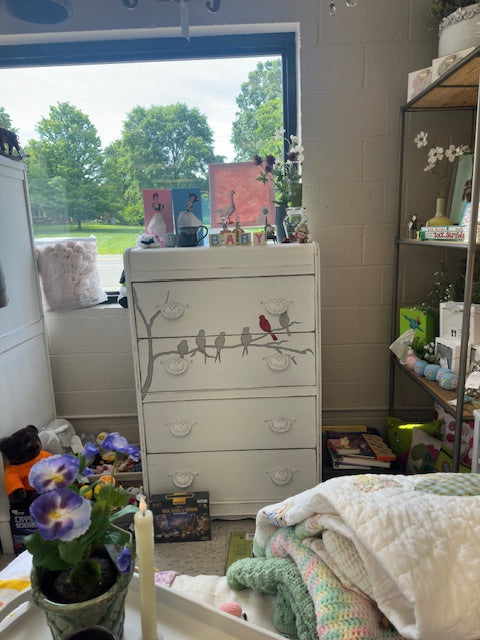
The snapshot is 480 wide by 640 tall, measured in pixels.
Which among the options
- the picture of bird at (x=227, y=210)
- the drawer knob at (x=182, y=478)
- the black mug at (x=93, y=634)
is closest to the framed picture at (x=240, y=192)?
the picture of bird at (x=227, y=210)

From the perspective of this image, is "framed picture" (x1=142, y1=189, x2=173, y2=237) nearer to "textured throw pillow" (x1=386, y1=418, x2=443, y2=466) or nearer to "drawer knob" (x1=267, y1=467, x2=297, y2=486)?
"drawer knob" (x1=267, y1=467, x2=297, y2=486)

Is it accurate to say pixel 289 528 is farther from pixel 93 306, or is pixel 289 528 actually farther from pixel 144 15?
pixel 144 15

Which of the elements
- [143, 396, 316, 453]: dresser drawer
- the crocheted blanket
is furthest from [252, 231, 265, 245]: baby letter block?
the crocheted blanket

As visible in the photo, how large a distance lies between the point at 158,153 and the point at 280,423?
1.51 metres

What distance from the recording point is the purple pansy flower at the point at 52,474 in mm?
579

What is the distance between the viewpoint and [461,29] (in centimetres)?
174

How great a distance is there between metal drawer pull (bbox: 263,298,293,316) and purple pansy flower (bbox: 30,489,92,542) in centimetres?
130

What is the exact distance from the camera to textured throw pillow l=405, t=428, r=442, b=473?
6.56 feet

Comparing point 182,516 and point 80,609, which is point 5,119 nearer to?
point 182,516

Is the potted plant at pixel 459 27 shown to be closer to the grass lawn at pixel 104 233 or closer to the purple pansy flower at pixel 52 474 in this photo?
the grass lawn at pixel 104 233

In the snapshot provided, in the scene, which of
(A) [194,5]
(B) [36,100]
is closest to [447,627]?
(A) [194,5]

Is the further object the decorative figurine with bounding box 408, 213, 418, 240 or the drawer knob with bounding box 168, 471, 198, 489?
the decorative figurine with bounding box 408, 213, 418, 240

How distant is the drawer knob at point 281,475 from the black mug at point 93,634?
1.37 metres

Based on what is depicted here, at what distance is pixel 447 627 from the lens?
24.4 inches
